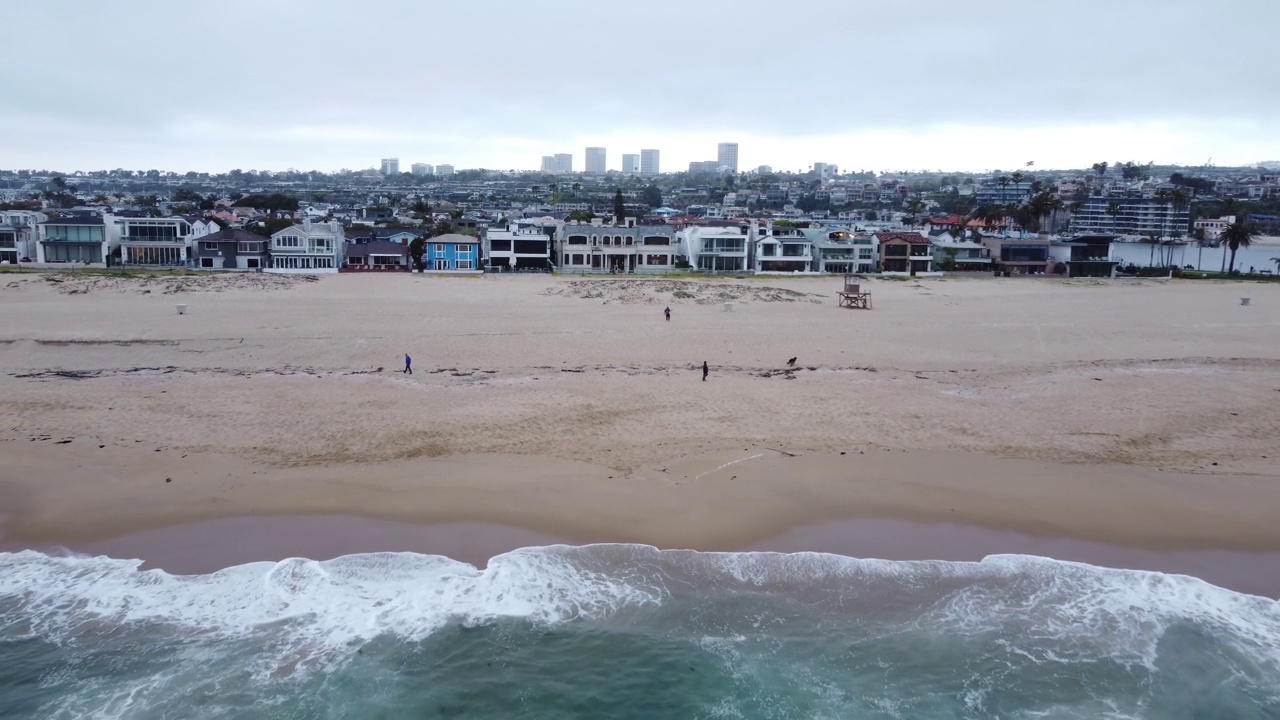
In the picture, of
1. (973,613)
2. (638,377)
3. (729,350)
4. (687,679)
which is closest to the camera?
(687,679)

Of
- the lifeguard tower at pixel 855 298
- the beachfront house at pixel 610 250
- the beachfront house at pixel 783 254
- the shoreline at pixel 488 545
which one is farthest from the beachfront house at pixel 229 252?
the shoreline at pixel 488 545

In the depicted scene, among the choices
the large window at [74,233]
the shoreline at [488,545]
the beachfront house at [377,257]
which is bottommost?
the shoreline at [488,545]

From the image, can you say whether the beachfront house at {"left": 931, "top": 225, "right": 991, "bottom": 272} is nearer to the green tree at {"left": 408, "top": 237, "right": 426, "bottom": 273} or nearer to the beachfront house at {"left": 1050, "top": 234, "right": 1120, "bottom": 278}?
the beachfront house at {"left": 1050, "top": 234, "right": 1120, "bottom": 278}

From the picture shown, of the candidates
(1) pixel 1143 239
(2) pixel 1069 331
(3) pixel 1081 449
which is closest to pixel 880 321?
(2) pixel 1069 331

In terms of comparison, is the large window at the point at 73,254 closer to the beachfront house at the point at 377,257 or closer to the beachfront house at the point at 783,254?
the beachfront house at the point at 377,257

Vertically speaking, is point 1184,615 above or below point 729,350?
below

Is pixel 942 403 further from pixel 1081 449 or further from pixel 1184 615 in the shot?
pixel 1184 615
